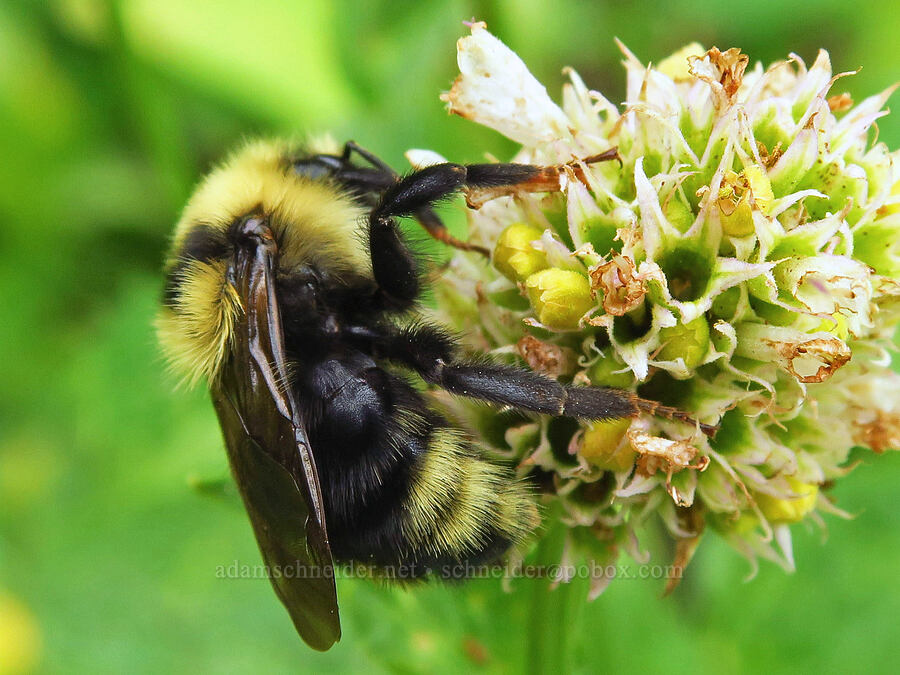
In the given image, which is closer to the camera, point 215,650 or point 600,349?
point 600,349

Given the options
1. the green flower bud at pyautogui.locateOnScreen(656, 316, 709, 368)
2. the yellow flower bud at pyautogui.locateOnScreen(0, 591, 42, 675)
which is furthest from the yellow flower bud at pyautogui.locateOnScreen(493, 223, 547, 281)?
the yellow flower bud at pyautogui.locateOnScreen(0, 591, 42, 675)

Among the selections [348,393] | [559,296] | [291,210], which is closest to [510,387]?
[559,296]

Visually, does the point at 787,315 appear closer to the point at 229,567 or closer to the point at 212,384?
the point at 212,384

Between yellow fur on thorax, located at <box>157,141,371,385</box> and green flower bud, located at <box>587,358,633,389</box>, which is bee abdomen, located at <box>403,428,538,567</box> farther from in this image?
yellow fur on thorax, located at <box>157,141,371,385</box>

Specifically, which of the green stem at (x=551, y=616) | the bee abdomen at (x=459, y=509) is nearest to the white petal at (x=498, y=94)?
the bee abdomen at (x=459, y=509)

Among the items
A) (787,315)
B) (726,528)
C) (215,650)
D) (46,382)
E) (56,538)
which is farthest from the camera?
(46,382)

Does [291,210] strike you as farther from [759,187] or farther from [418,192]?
[759,187]

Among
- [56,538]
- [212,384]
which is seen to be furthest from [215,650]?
[212,384]
